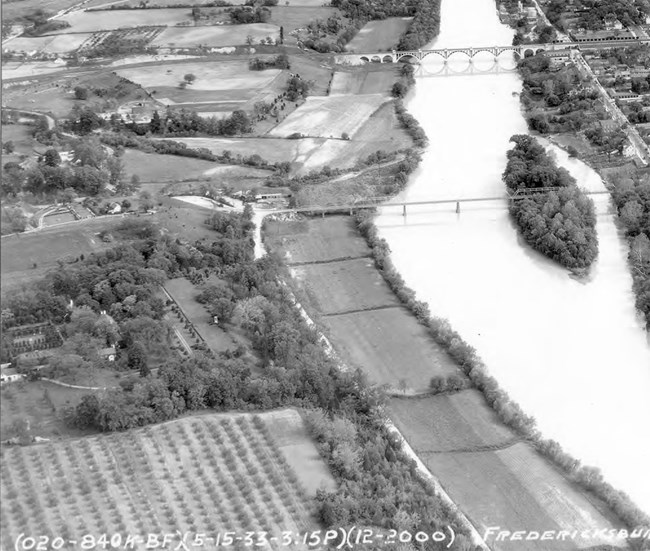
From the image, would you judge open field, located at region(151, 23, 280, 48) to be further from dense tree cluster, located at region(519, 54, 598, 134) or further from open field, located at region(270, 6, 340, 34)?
dense tree cluster, located at region(519, 54, 598, 134)

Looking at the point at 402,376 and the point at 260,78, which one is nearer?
the point at 402,376

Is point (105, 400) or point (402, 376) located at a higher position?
point (105, 400)

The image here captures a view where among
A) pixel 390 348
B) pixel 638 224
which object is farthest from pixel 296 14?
pixel 390 348

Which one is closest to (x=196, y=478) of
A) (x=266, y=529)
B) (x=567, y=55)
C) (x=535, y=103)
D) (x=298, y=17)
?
(x=266, y=529)

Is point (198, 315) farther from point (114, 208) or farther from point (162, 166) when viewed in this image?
point (162, 166)

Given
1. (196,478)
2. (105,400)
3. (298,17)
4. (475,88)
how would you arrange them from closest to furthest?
(196,478) < (105,400) < (475,88) < (298,17)

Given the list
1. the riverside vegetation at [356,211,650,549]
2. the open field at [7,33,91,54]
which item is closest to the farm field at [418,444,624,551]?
the riverside vegetation at [356,211,650,549]

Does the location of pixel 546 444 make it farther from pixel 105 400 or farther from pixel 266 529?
pixel 105 400
